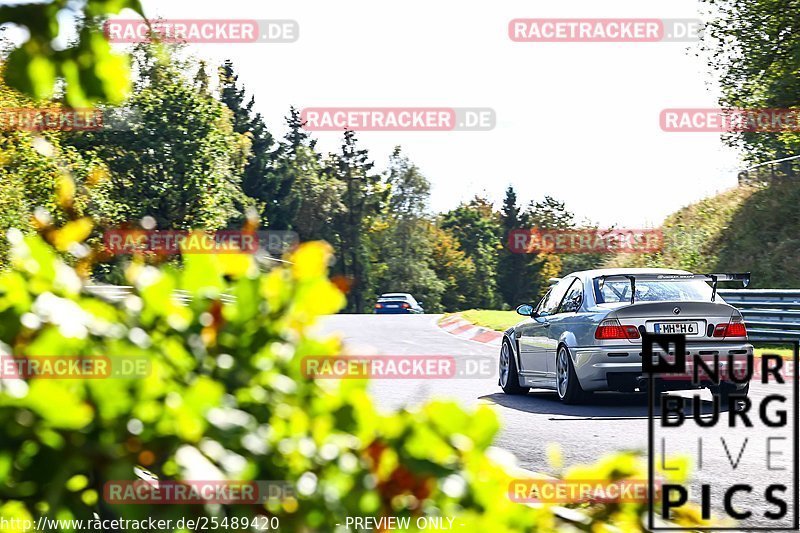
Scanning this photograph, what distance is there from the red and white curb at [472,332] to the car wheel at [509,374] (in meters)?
11.0

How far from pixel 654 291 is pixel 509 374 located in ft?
8.20

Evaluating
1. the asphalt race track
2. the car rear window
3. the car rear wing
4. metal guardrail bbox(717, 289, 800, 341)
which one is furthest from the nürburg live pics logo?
metal guardrail bbox(717, 289, 800, 341)

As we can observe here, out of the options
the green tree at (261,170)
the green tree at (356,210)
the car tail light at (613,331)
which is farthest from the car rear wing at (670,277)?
the green tree at (356,210)

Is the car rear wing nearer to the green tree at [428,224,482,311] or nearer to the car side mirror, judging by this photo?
the car side mirror

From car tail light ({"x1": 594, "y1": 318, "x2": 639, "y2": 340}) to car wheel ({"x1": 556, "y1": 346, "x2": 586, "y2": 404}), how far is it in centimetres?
58

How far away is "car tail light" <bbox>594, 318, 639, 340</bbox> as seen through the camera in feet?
38.3

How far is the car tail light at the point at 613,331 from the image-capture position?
11.7 m

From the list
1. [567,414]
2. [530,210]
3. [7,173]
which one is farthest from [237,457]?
[530,210]

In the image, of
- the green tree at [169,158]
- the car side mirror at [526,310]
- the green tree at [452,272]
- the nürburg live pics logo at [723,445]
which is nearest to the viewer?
the nürburg live pics logo at [723,445]

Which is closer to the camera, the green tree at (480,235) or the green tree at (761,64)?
the green tree at (761,64)

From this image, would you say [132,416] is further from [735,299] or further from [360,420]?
[735,299]

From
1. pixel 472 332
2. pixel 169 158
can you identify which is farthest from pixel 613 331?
pixel 169 158

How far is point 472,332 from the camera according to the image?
31.4 meters

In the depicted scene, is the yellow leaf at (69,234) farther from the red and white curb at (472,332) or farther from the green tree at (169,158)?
the green tree at (169,158)
